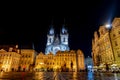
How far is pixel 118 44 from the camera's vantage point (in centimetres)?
3784

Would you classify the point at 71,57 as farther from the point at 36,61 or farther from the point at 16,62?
the point at 16,62

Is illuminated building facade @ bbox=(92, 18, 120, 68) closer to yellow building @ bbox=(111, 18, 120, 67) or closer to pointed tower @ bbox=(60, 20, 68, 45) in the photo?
yellow building @ bbox=(111, 18, 120, 67)

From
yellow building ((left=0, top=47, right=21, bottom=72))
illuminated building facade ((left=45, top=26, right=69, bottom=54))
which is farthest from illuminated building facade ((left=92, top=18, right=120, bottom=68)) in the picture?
illuminated building facade ((left=45, top=26, right=69, bottom=54))

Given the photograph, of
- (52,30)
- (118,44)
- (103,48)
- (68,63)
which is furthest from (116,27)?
(52,30)

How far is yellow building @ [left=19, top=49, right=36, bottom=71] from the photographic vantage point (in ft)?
251

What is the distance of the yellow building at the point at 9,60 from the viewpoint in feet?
215

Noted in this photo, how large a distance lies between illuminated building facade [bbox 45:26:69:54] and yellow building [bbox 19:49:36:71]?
75.3ft

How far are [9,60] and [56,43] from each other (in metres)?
48.7

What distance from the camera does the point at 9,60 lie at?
67.8 m

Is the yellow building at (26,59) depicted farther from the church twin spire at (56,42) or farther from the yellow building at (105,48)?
the yellow building at (105,48)

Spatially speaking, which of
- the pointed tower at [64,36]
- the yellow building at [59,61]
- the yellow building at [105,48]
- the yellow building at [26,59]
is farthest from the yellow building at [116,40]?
the pointed tower at [64,36]

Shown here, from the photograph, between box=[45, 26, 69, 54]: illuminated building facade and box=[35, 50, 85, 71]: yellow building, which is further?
box=[45, 26, 69, 54]: illuminated building facade

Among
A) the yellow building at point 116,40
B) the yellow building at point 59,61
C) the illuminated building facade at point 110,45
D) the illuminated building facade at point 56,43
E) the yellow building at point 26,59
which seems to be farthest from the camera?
the illuminated building facade at point 56,43

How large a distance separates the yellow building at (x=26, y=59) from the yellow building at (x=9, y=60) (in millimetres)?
4502
